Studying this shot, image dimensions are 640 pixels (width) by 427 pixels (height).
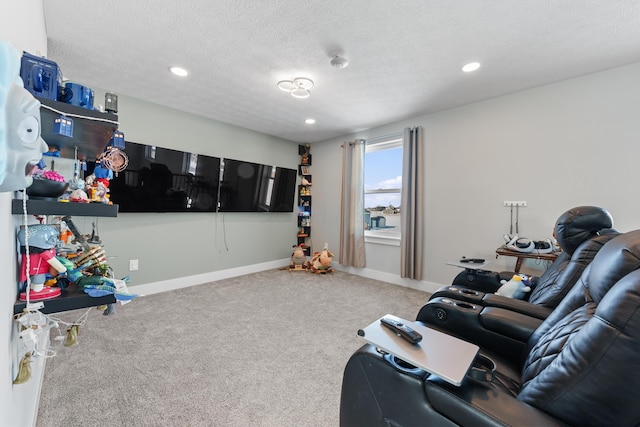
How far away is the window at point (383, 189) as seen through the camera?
14.0 feet

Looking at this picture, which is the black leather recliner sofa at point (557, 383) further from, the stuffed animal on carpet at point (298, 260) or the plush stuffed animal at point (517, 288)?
the stuffed animal on carpet at point (298, 260)

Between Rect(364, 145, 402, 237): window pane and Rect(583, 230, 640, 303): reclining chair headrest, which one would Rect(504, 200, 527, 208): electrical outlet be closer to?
Rect(364, 145, 402, 237): window pane

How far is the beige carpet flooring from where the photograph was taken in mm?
1480

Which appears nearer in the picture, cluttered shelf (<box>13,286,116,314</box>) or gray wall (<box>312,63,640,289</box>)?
cluttered shelf (<box>13,286,116,314</box>)

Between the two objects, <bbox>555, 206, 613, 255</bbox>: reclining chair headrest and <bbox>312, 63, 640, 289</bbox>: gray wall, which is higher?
<bbox>312, 63, 640, 289</bbox>: gray wall

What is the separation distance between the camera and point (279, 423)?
56.1 inches

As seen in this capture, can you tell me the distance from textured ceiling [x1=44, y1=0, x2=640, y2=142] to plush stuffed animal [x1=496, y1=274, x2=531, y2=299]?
188cm

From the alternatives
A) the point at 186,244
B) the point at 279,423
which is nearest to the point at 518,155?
the point at 279,423

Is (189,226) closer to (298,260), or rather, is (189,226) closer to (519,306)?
(298,260)

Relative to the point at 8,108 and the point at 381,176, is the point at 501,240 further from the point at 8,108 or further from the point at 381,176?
the point at 8,108

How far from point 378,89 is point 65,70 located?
3.21 metres

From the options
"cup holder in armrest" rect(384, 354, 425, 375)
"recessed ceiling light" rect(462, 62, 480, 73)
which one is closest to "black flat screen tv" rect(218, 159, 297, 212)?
"recessed ceiling light" rect(462, 62, 480, 73)

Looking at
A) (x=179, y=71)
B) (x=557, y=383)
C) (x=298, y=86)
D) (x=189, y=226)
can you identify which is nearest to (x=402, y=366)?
(x=557, y=383)

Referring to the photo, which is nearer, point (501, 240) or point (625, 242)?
point (625, 242)
